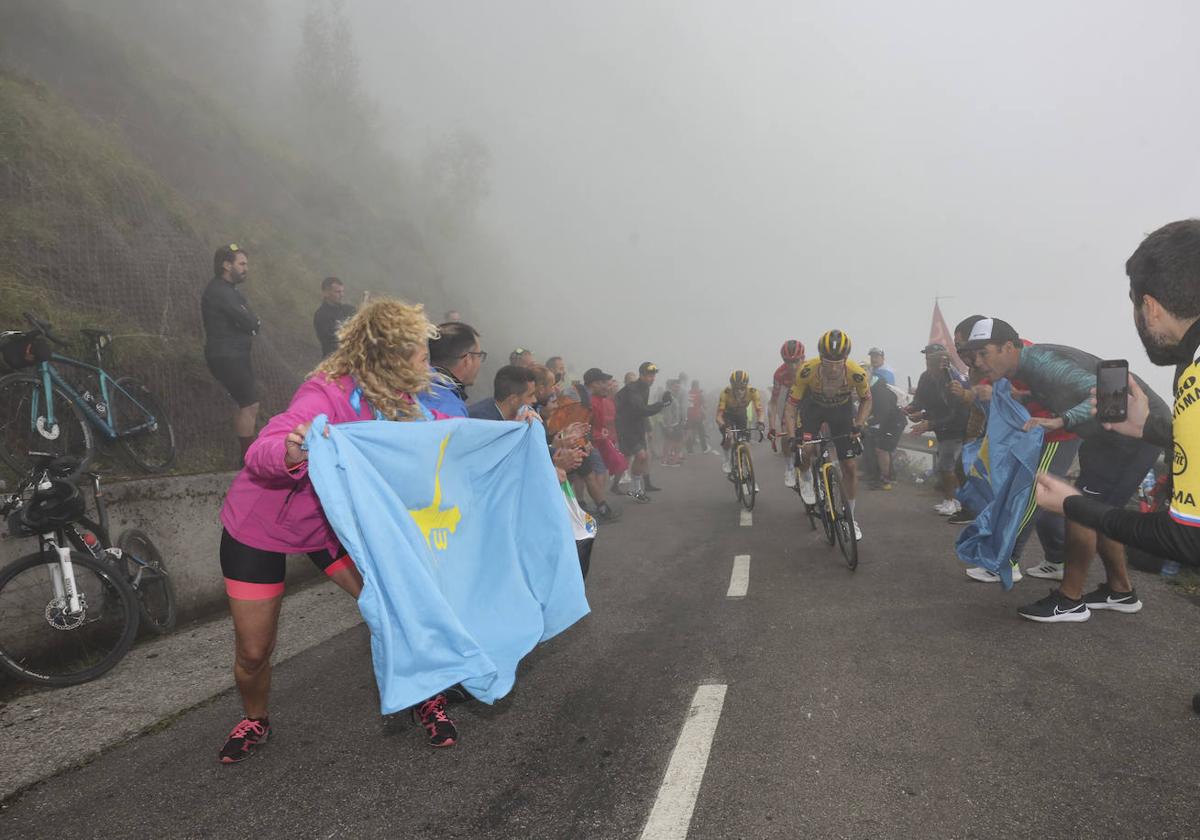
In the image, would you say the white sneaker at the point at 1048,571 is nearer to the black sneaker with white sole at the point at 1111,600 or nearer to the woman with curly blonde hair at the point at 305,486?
the black sneaker with white sole at the point at 1111,600

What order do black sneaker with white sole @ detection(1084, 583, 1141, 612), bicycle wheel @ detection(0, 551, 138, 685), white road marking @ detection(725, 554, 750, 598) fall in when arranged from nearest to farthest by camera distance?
bicycle wheel @ detection(0, 551, 138, 685) → black sneaker with white sole @ detection(1084, 583, 1141, 612) → white road marking @ detection(725, 554, 750, 598)

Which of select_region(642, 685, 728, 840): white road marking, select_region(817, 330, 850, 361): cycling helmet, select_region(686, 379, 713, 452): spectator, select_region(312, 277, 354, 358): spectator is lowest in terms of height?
select_region(686, 379, 713, 452): spectator

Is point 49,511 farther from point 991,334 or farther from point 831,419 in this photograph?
point 831,419

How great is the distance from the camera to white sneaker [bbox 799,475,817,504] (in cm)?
828

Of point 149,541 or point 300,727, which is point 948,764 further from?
point 149,541

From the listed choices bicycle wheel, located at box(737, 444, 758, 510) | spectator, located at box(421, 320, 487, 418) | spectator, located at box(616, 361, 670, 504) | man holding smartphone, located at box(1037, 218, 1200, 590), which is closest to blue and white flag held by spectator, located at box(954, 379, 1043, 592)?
man holding smartphone, located at box(1037, 218, 1200, 590)

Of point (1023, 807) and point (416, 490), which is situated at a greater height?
point (416, 490)

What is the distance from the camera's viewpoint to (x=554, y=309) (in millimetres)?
99312

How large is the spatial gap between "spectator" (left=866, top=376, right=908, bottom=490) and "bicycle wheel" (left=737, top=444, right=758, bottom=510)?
277 centimetres

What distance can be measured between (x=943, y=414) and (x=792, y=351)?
2.35 meters

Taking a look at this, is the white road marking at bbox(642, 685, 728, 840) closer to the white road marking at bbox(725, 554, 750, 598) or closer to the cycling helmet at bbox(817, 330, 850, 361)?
the white road marking at bbox(725, 554, 750, 598)

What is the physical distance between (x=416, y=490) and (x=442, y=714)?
3.99 ft

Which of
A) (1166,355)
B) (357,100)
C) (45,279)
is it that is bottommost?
(1166,355)

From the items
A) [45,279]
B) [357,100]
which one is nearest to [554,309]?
[357,100]
